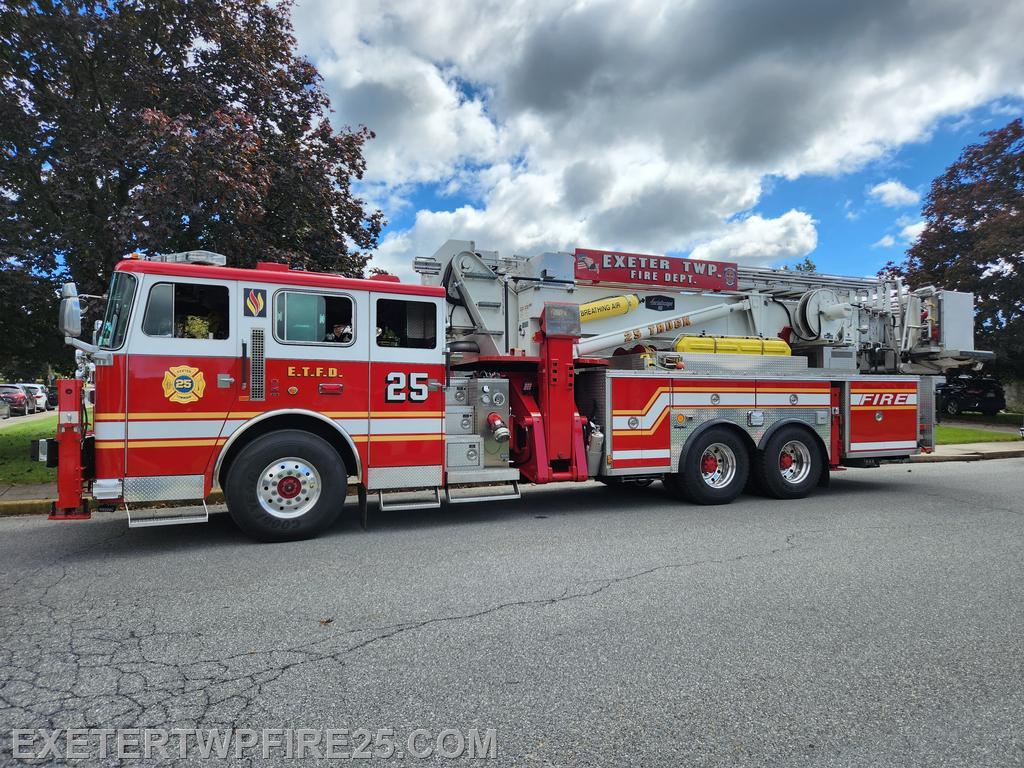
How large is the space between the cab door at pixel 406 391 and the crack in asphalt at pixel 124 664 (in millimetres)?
2653

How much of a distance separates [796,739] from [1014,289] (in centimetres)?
2719

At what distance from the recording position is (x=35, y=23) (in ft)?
30.1

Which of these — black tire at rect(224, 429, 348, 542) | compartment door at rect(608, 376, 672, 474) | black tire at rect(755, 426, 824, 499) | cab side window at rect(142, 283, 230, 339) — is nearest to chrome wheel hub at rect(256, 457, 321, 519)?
→ black tire at rect(224, 429, 348, 542)

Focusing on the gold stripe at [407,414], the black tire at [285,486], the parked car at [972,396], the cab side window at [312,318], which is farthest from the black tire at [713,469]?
the parked car at [972,396]

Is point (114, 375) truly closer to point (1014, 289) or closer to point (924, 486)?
point (924, 486)

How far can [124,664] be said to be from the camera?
3.45 meters

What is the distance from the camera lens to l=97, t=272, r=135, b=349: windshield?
5902 millimetres

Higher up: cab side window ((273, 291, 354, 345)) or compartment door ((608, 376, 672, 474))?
cab side window ((273, 291, 354, 345))

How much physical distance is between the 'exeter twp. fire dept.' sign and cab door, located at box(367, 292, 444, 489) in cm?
272

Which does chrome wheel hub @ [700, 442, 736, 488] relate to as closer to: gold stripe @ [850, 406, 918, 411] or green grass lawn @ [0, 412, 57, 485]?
gold stripe @ [850, 406, 918, 411]

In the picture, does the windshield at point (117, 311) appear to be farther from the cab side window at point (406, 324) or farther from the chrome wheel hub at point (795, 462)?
the chrome wheel hub at point (795, 462)

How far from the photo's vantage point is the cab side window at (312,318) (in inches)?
251

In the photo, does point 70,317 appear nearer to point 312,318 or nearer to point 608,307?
point 312,318

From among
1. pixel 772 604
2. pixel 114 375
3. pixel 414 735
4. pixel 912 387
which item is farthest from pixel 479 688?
pixel 912 387
